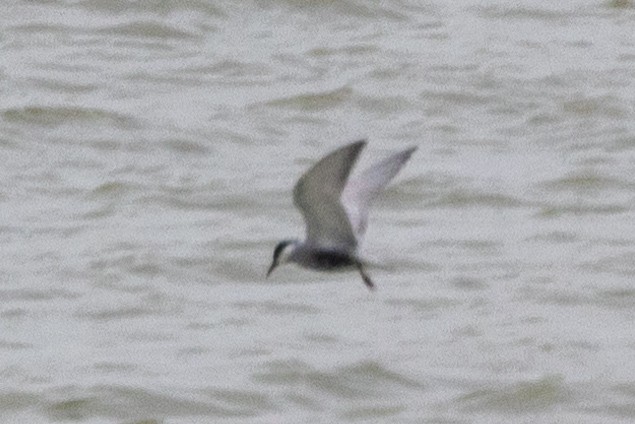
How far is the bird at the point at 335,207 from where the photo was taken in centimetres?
756

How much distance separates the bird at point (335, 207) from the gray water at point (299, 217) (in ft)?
2.88

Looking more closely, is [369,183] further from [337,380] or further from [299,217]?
[299,217]

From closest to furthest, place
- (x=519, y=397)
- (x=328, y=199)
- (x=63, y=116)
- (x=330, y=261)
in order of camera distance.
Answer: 1. (x=328, y=199)
2. (x=330, y=261)
3. (x=519, y=397)
4. (x=63, y=116)

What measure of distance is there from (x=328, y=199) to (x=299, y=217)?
11.9ft

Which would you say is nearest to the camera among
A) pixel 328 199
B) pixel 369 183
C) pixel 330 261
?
pixel 328 199

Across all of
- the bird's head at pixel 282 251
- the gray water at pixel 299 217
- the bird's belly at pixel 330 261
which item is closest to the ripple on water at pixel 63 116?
the gray water at pixel 299 217

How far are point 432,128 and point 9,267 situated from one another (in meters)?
2.96

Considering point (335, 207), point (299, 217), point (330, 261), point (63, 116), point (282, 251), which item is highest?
point (335, 207)

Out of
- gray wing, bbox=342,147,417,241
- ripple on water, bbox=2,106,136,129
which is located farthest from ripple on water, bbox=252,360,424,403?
ripple on water, bbox=2,106,136,129

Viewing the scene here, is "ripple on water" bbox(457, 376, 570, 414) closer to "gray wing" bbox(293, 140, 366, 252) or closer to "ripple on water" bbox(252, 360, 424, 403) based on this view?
"ripple on water" bbox(252, 360, 424, 403)

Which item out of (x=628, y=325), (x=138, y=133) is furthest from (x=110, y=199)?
(x=628, y=325)

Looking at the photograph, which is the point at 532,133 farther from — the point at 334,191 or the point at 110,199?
the point at 334,191

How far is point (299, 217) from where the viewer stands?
11344 mm

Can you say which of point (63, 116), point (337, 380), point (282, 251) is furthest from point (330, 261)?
point (63, 116)
